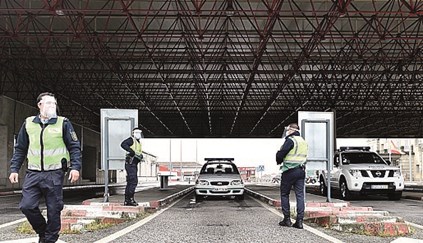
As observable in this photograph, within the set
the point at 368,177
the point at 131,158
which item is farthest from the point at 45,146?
the point at 368,177

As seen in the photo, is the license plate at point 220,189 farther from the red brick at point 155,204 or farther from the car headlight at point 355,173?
the car headlight at point 355,173

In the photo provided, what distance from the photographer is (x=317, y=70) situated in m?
32.0

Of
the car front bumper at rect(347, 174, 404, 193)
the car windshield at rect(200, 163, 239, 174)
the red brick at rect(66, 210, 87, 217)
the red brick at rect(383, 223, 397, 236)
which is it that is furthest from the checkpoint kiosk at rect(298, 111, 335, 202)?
the car windshield at rect(200, 163, 239, 174)

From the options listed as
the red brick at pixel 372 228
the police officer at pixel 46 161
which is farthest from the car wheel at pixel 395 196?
the police officer at pixel 46 161

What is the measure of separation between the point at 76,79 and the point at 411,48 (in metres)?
19.6

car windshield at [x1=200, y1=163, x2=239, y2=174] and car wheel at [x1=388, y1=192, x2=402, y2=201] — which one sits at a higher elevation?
car windshield at [x1=200, y1=163, x2=239, y2=174]

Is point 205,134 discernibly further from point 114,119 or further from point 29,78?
point 114,119

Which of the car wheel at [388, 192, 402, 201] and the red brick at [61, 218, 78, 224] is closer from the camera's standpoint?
the red brick at [61, 218, 78, 224]

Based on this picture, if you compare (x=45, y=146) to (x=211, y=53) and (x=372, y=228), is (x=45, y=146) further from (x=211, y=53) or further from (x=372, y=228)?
(x=211, y=53)

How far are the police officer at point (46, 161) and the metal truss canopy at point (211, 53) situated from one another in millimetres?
12232

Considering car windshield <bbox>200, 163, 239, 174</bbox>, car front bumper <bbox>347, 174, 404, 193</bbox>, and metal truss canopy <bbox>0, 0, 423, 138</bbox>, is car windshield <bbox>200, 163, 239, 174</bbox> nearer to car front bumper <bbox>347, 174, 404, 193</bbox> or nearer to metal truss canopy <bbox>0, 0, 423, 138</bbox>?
car front bumper <bbox>347, 174, 404, 193</bbox>

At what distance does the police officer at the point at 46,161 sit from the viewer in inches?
230

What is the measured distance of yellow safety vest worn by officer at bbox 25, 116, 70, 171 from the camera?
5.89m

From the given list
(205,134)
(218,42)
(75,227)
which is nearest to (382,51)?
(218,42)
